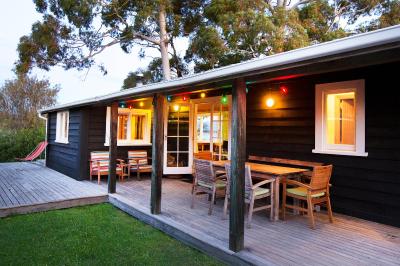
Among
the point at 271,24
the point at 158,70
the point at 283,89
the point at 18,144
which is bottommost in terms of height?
the point at 18,144

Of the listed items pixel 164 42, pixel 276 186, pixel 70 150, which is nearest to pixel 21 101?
pixel 164 42

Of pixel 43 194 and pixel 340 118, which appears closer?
pixel 340 118

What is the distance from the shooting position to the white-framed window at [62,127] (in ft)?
27.8

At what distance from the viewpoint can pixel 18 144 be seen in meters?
13.0

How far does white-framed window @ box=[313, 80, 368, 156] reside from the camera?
171 inches

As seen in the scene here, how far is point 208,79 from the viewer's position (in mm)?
3307

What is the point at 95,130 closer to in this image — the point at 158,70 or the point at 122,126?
the point at 122,126

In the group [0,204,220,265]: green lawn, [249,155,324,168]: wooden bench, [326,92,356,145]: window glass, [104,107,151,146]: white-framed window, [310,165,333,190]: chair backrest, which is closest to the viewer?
[0,204,220,265]: green lawn

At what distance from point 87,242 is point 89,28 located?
956cm

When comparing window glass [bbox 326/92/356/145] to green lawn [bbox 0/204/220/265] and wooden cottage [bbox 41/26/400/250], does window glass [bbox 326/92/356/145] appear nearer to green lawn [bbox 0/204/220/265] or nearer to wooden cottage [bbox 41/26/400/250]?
wooden cottage [bbox 41/26/400/250]

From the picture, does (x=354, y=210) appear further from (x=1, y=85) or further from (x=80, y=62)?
(x=1, y=85)

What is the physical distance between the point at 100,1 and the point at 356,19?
9943 mm

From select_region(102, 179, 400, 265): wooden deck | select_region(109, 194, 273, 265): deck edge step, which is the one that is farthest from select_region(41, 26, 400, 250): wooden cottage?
select_region(102, 179, 400, 265): wooden deck

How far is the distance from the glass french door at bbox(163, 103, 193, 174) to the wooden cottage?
0.02 metres
